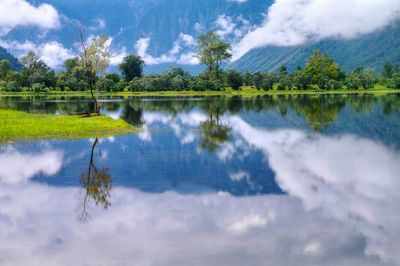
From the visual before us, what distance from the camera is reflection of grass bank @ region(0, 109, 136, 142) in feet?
173

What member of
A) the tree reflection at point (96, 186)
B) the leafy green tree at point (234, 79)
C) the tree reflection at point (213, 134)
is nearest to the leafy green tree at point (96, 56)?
the tree reflection at point (213, 134)

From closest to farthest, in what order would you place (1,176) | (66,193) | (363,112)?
(66,193) < (1,176) < (363,112)

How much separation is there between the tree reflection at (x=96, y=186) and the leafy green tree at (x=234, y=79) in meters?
160

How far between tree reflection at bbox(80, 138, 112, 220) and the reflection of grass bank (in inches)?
615

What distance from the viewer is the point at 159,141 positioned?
52.1 m

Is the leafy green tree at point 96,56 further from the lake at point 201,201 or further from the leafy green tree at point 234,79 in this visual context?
the leafy green tree at point 234,79

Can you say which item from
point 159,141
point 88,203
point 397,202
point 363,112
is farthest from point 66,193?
point 363,112

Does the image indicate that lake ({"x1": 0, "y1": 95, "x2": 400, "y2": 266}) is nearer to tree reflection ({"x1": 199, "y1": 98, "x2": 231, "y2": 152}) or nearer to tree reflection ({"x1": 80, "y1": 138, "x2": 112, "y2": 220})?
tree reflection ({"x1": 80, "y1": 138, "x2": 112, "y2": 220})

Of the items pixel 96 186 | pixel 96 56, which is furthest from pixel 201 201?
pixel 96 56

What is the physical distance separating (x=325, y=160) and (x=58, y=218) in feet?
72.8

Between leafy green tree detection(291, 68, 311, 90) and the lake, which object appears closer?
the lake

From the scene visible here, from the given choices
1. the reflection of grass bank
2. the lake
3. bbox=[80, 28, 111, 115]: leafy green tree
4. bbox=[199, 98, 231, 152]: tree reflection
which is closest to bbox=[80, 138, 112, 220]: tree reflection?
the lake

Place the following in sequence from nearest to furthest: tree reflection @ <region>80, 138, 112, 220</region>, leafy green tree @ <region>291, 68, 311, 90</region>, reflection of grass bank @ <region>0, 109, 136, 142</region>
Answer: tree reflection @ <region>80, 138, 112, 220</region>, reflection of grass bank @ <region>0, 109, 136, 142</region>, leafy green tree @ <region>291, 68, 311, 90</region>

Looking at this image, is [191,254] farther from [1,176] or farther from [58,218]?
[1,176]
